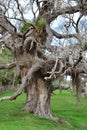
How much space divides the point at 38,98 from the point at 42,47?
3.00m

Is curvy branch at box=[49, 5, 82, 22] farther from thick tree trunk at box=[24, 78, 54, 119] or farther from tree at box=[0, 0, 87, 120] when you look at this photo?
thick tree trunk at box=[24, 78, 54, 119]

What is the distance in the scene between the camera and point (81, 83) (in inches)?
883

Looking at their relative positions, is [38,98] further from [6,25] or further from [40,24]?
[6,25]

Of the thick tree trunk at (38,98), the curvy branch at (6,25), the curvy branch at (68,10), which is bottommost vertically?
the thick tree trunk at (38,98)

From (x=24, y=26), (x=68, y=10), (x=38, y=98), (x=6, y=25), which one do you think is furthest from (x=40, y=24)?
(x=38, y=98)

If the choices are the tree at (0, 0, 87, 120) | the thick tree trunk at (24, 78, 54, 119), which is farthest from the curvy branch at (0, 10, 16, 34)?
the thick tree trunk at (24, 78, 54, 119)

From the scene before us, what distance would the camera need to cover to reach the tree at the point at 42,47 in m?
19.9

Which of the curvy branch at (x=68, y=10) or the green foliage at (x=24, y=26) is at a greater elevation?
the curvy branch at (x=68, y=10)

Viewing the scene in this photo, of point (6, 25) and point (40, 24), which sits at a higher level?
point (40, 24)

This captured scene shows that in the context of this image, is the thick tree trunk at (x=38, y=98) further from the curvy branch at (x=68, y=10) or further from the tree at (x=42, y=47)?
the curvy branch at (x=68, y=10)

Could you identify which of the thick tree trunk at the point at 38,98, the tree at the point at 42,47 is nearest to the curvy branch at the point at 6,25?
the tree at the point at 42,47

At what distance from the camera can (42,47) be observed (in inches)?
877

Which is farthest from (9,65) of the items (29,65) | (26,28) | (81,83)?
(81,83)

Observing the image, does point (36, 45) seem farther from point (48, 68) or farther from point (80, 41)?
point (80, 41)
